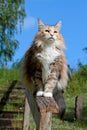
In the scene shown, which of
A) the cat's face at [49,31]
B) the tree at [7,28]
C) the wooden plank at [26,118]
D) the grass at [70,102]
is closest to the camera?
the cat's face at [49,31]

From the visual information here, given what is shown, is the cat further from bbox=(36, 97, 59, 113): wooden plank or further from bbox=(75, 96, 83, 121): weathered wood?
bbox=(75, 96, 83, 121): weathered wood

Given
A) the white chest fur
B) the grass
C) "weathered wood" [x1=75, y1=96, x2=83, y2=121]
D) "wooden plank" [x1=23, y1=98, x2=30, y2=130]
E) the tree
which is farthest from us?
the tree

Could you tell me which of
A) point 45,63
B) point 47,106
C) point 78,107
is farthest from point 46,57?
point 78,107

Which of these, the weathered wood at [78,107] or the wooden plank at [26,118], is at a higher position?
the weathered wood at [78,107]

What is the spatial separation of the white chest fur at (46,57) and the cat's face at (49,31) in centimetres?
11

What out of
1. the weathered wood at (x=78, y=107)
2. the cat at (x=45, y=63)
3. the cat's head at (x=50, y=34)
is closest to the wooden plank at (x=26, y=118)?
the weathered wood at (x=78, y=107)

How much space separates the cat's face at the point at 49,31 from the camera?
5.49 metres

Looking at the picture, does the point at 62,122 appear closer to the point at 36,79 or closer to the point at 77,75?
the point at 77,75

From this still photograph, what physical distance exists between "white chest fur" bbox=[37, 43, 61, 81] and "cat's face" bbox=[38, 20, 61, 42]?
112 millimetres

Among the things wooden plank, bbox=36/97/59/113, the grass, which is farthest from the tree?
wooden plank, bbox=36/97/59/113

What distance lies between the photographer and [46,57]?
5.33 m

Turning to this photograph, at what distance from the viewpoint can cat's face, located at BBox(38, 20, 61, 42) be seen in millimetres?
5488

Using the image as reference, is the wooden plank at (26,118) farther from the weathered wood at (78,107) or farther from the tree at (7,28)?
the tree at (7,28)

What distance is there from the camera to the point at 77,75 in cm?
1389
